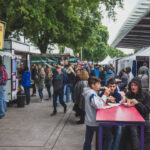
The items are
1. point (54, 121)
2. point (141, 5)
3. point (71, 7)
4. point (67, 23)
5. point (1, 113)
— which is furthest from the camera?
point (67, 23)

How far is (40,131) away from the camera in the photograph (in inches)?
262

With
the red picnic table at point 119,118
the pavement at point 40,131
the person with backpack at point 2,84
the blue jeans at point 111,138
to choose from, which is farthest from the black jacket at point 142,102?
the person with backpack at point 2,84

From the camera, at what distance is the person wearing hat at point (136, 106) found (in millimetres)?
4458

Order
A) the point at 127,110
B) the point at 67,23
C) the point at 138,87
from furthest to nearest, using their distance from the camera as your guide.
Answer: the point at 67,23 → the point at 138,87 → the point at 127,110

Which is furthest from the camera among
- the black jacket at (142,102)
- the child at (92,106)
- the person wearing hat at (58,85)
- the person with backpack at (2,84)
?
the person wearing hat at (58,85)

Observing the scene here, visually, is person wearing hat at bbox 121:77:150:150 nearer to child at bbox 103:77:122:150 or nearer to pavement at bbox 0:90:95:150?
child at bbox 103:77:122:150

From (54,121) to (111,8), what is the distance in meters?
12.4

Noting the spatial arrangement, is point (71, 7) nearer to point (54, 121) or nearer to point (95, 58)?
point (54, 121)

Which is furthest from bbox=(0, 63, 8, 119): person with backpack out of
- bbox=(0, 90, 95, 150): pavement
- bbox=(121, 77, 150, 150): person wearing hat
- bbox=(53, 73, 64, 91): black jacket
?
bbox=(121, 77, 150, 150): person wearing hat

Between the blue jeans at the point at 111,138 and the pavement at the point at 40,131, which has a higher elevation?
the blue jeans at the point at 111,138

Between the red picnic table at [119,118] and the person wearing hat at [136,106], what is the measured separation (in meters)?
0.15

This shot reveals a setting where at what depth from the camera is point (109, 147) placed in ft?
14.1

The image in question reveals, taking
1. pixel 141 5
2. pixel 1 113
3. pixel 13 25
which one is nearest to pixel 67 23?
pixel 13 25

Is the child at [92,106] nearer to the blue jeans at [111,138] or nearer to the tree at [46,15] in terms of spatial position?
the blue jeans at [111,138]
